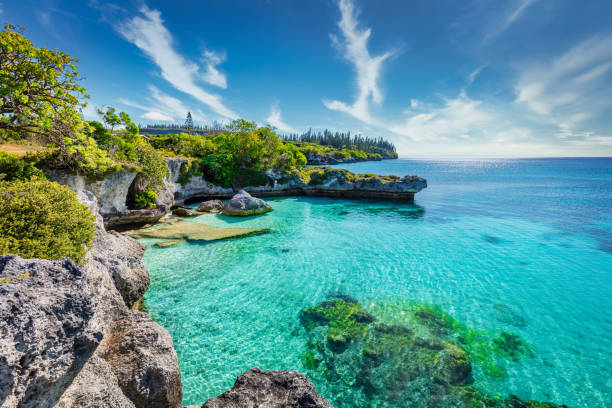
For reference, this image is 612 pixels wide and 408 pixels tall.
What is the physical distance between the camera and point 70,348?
128 inches

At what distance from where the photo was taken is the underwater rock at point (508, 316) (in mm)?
9305

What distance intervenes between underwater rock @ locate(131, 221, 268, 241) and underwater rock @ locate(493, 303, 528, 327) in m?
14.6

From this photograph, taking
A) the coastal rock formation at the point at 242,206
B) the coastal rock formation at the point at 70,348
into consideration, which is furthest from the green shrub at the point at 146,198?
the coastal rock formation at the point at 70,348

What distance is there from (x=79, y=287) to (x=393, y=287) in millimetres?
11122

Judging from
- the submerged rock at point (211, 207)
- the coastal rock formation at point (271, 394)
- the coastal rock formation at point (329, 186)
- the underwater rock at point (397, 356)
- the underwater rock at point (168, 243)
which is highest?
the coastal rock formation at point (329, 186)

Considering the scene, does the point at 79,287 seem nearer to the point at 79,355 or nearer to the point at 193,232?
the point at 79,355

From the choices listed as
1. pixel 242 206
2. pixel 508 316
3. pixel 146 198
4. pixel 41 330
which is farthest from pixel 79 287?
pixel 242 206

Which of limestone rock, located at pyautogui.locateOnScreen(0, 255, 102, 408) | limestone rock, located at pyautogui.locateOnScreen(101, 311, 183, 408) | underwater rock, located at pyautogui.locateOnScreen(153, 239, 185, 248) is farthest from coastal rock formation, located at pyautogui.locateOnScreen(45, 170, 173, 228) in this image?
limestone rock, located at pyautogui.locateOnScreen(0, 255, 102, 408)

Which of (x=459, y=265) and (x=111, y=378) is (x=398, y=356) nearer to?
(x=111, y=378)

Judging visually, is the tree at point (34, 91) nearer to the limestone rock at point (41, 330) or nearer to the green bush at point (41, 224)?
the green bush at point (41, 224)

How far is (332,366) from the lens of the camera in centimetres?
703

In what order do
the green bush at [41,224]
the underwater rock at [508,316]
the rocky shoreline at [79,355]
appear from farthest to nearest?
the underwater rock at [508,316]
the green bush at [41,224]
the rocky shoreline at [79,355]

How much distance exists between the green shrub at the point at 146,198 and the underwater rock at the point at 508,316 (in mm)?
22701

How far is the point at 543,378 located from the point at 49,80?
19.3m
